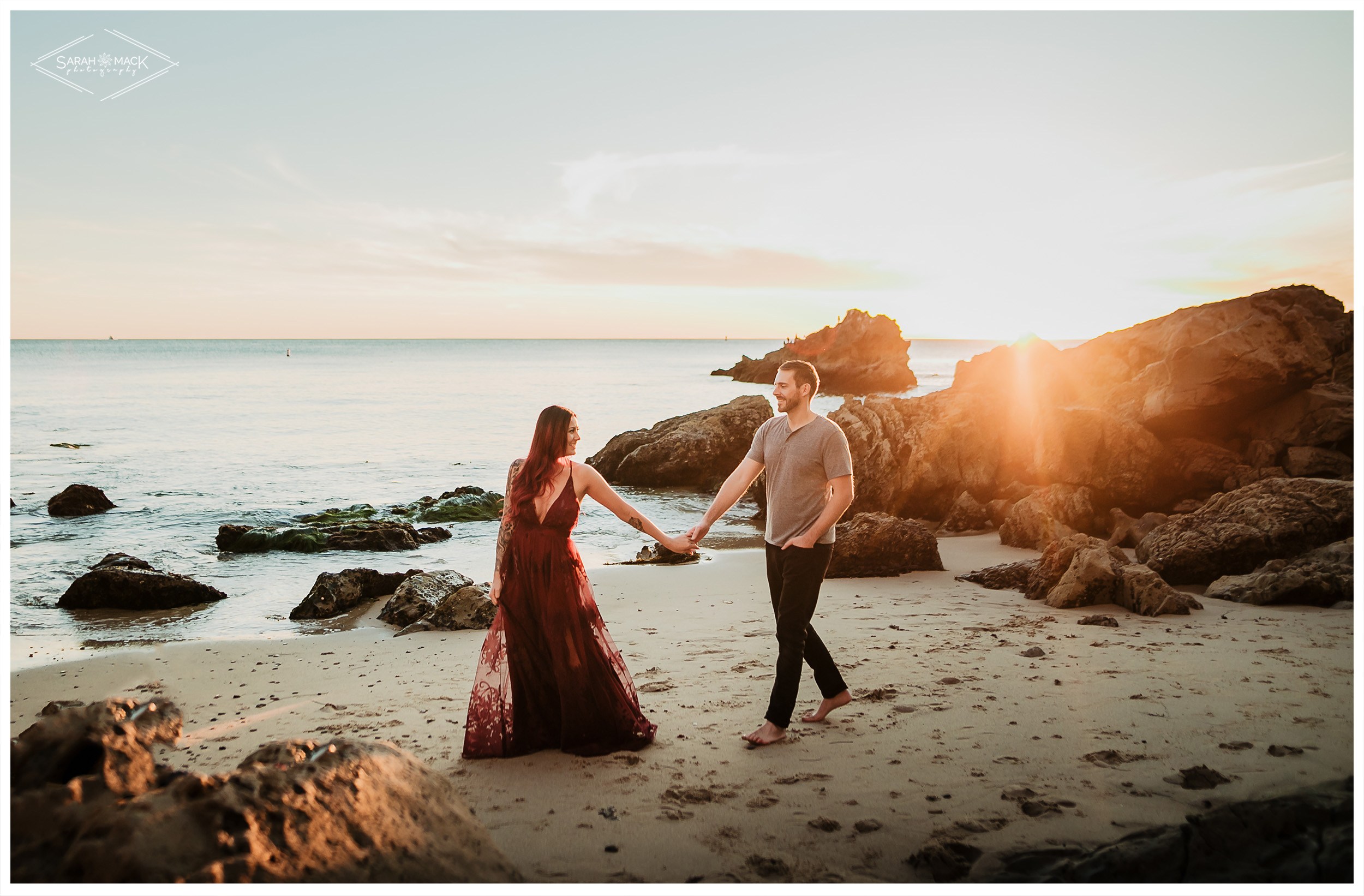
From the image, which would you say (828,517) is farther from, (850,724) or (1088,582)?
(1088,582)

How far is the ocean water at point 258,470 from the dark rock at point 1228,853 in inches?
288

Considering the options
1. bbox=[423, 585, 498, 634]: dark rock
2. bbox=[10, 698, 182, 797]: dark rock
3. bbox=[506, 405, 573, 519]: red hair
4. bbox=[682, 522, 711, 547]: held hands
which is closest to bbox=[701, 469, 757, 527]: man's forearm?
bbox=[682, 522, 711, 547]: held hands

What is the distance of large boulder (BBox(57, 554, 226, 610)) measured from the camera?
9391mm

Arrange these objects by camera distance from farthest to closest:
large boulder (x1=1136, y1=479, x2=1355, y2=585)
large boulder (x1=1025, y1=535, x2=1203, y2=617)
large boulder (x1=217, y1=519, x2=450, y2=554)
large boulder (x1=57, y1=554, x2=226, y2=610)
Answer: large boulder (x1=217, y1=519, x2=450, y2=554), large boulder (x1=57, y1=554, x2=226, y2=610), large boulder (x1=1136, y1=479, x2=1355, y2=585), large boulder (x1=1025, y1=535, x2=1203, y2=617)

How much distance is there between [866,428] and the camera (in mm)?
14117

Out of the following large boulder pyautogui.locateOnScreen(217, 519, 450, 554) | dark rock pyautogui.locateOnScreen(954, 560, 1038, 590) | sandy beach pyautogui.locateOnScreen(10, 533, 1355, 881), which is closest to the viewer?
sandy beach pyautogui.locateOnScreen(10, 533, 1355, 881)

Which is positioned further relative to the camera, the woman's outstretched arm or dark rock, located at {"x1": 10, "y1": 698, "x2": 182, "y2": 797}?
the woman's outstretched arm

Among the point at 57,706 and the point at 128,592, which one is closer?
the point at 57,706

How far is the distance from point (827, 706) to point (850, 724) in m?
0.18

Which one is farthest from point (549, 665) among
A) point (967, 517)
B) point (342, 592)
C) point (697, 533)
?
point (967, 517)

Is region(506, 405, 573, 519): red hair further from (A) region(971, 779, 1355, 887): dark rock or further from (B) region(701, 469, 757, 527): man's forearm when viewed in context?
→ (A) region(971, 779, 1355, 887): dark rock

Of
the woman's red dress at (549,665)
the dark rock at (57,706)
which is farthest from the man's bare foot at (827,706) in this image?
the dark rock at (57,706)

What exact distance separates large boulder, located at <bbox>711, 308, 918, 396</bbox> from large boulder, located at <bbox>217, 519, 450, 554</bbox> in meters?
48.0

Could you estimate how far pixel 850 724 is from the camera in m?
5.05
